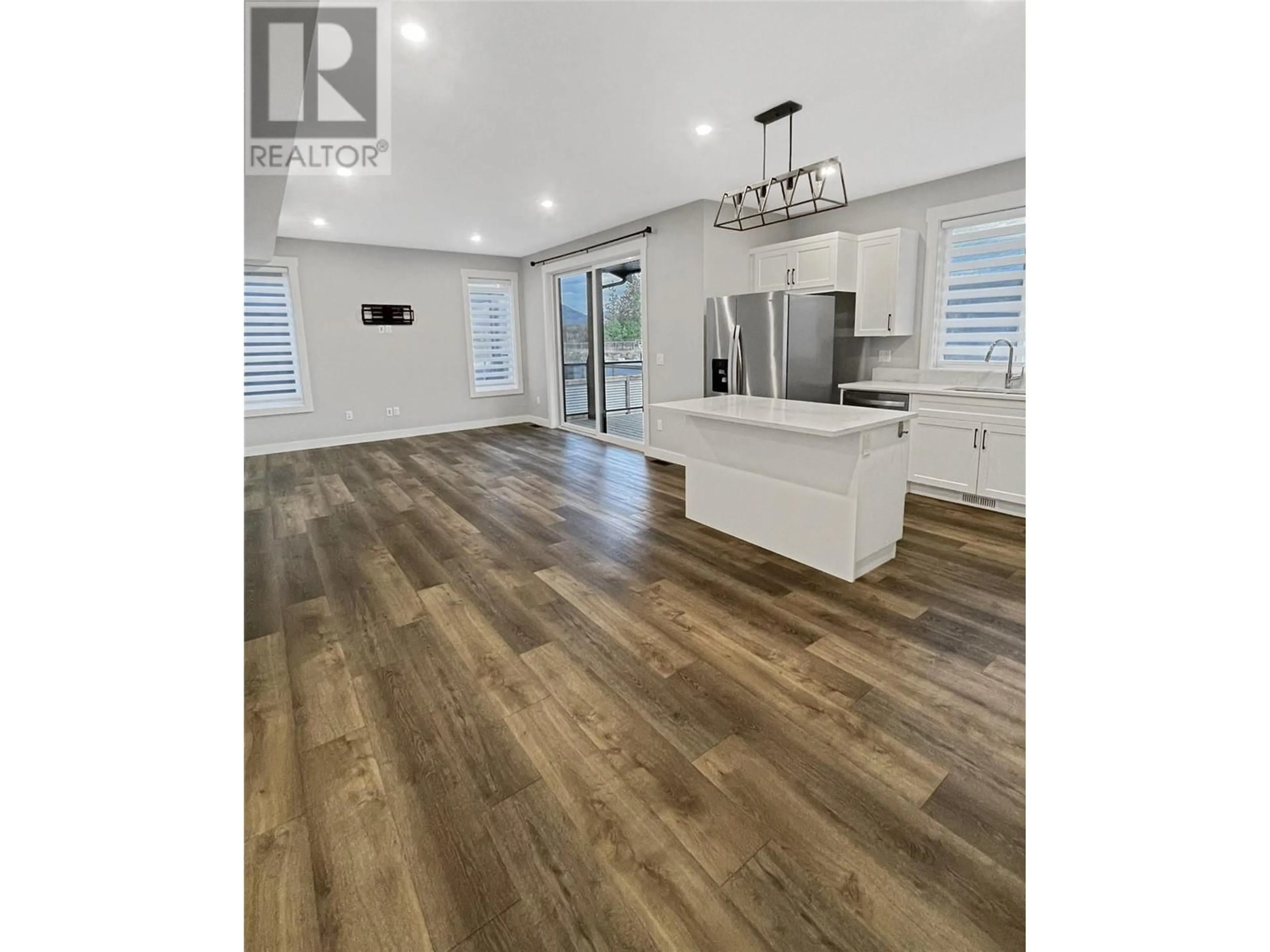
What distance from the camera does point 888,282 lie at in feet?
15.7

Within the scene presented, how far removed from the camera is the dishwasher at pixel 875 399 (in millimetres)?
4457

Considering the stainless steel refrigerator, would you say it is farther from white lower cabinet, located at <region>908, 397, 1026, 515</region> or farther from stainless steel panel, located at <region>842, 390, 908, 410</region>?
white lower cabinet, located at <region>908, 397, 1026, 515</region>

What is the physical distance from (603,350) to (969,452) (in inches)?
173

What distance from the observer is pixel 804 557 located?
124 inches

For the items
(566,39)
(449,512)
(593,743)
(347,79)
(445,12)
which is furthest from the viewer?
(449,512)

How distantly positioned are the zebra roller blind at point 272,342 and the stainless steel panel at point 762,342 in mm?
5053

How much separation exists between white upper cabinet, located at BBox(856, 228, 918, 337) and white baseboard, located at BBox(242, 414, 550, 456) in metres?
4.56

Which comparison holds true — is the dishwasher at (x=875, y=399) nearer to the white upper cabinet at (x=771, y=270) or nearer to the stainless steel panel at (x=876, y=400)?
the stainless steel panel at (x=876, y=400)

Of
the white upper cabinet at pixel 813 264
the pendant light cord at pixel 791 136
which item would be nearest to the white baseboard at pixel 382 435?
the white upper cabinet at pixel 813 264

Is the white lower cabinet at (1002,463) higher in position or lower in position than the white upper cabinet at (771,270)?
lower

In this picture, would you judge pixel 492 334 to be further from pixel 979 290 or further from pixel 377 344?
pixel 979 290
